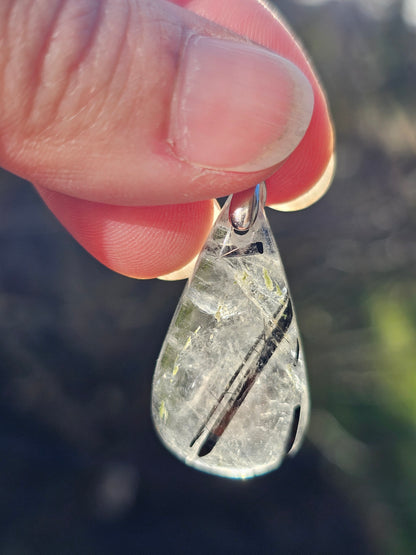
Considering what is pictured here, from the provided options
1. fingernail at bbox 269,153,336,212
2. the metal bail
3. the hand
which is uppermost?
the hand

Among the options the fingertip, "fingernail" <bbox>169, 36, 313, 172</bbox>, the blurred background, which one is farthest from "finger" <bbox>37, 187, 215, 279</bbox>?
the blurred background

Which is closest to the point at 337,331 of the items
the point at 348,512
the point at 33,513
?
the point at 348,512

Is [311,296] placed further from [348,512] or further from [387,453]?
[348,512]

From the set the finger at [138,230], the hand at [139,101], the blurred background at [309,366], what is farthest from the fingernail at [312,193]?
the blurred background at [309,366]

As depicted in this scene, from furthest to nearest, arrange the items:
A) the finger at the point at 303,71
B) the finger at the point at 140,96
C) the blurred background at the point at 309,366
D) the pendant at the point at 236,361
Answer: the blurred background at the point at 309,366
the finger at the point at 303,71
the pendant at the point at 236,361
the finger at the point at 140,96

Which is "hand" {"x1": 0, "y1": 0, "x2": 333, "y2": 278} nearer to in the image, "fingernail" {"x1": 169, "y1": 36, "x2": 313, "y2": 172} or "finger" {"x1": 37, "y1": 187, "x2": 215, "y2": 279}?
"fingernail" {"x1": 169, "y1": 36, "x2": 313, "y2": 172}

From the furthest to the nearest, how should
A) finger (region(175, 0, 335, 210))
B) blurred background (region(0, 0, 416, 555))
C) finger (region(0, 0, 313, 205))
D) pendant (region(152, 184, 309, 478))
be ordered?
blurred background (region(0, 0, 416, 555)) < finger (region(175, 0, 335, 210)) < pendant (region(152, 184, 309, 478)) < finger (region(0, 0, 313, 205))

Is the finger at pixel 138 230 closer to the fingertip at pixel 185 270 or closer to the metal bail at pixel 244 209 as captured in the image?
the fingertip at pixel 185 270

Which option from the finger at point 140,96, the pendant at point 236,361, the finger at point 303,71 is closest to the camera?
the finger at point 140,96

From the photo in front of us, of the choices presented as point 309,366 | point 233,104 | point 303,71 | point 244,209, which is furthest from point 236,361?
point 309,366
